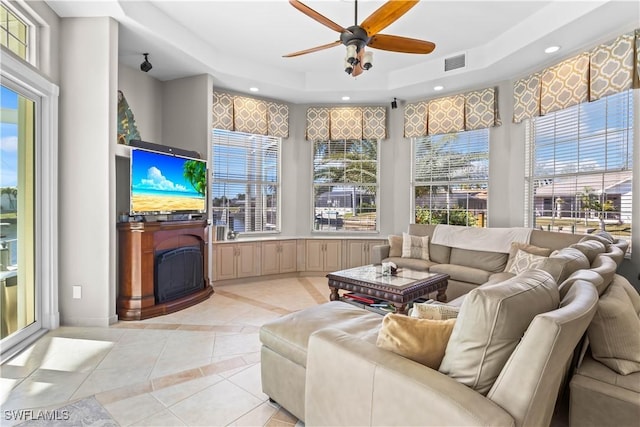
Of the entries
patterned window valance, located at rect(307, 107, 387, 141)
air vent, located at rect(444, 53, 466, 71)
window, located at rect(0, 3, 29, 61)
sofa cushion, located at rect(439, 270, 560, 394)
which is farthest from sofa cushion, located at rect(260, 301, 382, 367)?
patterned window valance, located at rect(307, 107, 387, 141)

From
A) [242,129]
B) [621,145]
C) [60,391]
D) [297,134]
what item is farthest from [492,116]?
[60,391]

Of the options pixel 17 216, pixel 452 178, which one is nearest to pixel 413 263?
pixel 452 178

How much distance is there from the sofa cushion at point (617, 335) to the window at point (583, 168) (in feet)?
8.52

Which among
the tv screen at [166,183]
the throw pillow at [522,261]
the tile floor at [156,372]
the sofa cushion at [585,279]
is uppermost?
the tv screen at [166,183]

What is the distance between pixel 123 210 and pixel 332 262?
3.29 m

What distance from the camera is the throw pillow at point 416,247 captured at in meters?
4.94

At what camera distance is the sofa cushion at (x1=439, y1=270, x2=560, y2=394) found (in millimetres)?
1228

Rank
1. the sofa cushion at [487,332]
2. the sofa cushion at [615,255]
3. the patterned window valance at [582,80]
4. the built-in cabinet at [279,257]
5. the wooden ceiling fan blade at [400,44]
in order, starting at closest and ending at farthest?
1. the sofa cushion at [487,332]
2. the sofa cushion at [615,255]
3. the wooden ceiling fan blade at [400,44]
4. the patterned window valance at [582,80]
5. the built-in cabinet at [279,257]

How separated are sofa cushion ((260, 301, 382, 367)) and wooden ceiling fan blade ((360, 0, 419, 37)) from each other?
6.92ft

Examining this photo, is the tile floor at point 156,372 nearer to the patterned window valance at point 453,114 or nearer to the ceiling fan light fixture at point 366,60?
the ceiling fan light fixture at point 366,60

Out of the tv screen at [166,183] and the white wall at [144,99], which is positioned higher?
the white wall at [144,99]

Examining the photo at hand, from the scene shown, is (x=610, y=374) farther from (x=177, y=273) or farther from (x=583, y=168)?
(x=177, y=273)

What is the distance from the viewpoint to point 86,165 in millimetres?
3357

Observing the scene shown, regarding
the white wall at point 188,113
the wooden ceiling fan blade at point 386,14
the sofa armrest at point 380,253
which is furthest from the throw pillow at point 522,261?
the white wall at point 188,113
